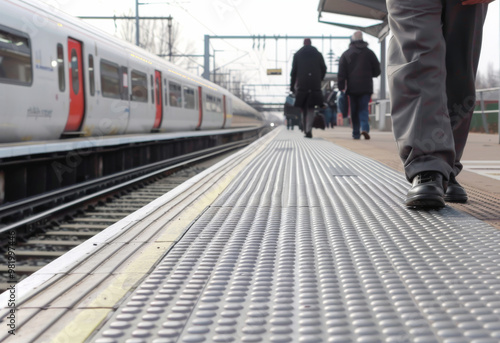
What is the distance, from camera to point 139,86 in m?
12.2

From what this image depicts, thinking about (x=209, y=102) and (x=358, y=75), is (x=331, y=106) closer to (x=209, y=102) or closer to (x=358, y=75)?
(x=209, y=102)

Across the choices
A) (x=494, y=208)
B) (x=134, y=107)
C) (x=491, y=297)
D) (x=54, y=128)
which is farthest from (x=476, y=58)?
(x=134, y=107)

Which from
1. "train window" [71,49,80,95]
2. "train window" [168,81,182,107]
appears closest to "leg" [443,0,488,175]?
"train window" [71,49,80,95]

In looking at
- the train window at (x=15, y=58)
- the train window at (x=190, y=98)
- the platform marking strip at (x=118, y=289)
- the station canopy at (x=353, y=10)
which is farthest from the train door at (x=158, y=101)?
the platform marking strip at (x=118, y=289)

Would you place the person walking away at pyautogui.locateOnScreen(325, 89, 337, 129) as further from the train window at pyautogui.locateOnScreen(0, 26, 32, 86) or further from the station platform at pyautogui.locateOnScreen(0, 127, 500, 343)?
the station platform at pyautogui.locateOnScreen(0, 127, 500, 343)

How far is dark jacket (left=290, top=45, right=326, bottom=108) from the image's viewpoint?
1218cm

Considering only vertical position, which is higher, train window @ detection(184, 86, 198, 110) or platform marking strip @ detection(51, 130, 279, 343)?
train window @ detection(184, 86, 198, 110)

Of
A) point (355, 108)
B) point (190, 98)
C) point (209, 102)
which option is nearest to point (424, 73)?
point (355, 108)

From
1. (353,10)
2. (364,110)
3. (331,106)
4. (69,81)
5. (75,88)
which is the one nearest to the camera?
(69,81)

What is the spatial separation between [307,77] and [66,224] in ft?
25.4

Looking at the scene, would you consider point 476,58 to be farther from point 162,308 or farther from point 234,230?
point 162,308

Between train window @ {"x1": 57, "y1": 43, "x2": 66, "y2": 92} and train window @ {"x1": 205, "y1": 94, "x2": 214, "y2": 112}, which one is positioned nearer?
train window @ {"x1": 57, "y1": 43, "x2": 66, "y2": 92}

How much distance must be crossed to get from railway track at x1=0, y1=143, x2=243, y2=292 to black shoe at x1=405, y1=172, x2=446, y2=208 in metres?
2.37

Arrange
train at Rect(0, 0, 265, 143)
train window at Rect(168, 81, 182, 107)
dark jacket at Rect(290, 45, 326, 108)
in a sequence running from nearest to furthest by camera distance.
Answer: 1. train at Rect(0, 0, 265, 143)
2. dark jacket at Rect(290, 45, 326, 108)
3. train window at Rect(168, 81, 182, 107)
